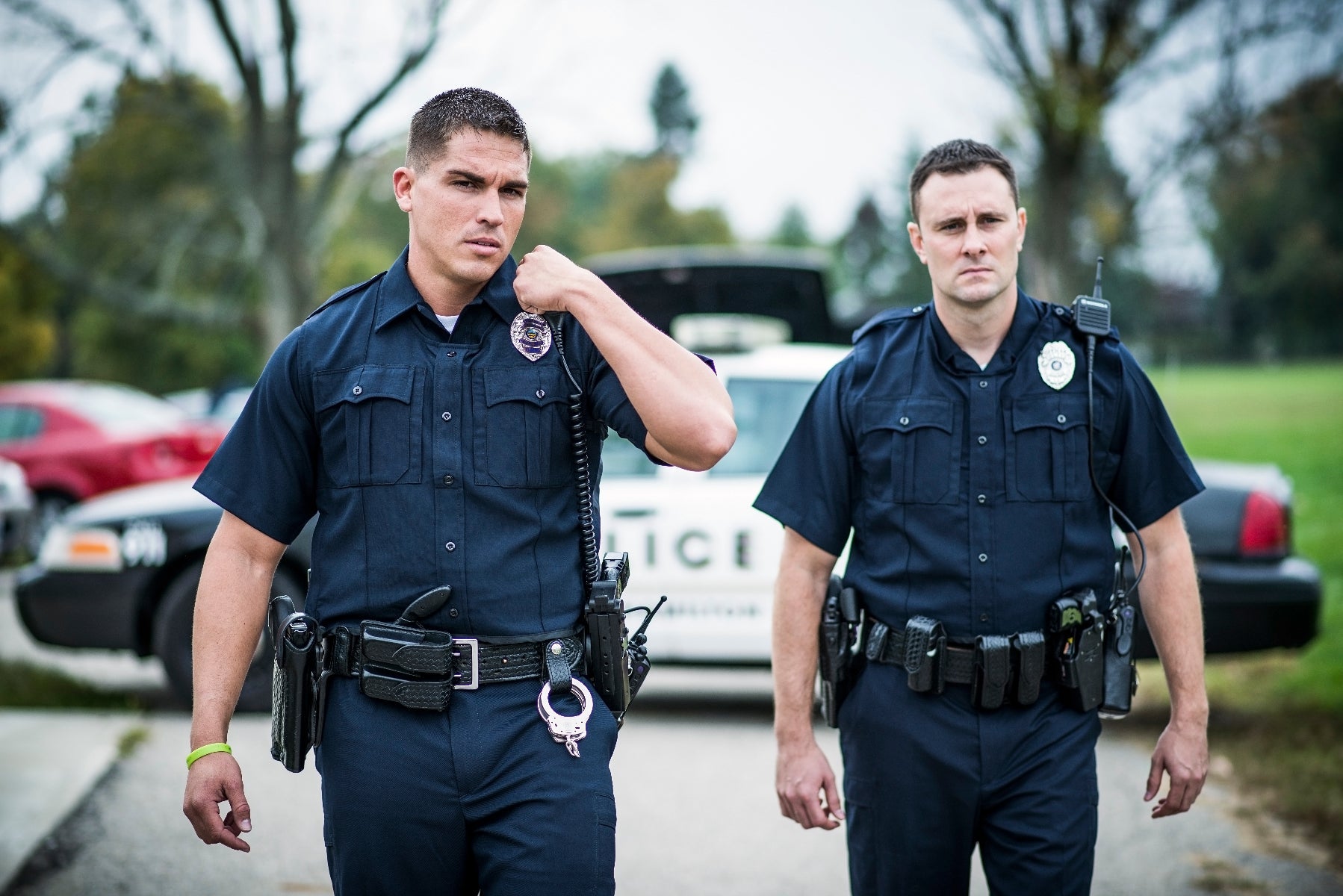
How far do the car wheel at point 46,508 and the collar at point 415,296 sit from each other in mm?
12097

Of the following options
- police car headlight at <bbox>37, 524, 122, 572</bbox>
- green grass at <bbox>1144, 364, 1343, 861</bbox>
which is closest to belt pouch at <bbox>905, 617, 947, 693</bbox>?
green grass at <bbox>1144, 364, 1343, 861</bbox>

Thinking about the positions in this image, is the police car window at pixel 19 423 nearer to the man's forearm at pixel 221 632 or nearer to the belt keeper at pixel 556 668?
the man's forearm at pixel 221 632

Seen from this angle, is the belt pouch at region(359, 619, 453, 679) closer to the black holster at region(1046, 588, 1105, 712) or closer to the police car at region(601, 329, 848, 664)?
the black holster at region(1046, 588, 1105, 712)

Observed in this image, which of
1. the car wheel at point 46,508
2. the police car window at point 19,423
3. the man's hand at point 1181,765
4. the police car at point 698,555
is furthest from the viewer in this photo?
the police car window at point 19,423

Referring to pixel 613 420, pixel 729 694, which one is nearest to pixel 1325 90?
pixel 729 694

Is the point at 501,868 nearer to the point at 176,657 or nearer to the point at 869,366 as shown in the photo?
the point at 869,366

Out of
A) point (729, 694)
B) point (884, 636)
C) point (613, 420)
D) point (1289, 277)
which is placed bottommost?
point (729, 694)

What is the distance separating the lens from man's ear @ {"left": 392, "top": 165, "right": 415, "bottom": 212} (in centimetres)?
271

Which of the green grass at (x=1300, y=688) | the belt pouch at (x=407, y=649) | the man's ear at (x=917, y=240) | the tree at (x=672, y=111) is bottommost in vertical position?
the green grass at (x=1300, y=688)

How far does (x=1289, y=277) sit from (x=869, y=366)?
2281 inches

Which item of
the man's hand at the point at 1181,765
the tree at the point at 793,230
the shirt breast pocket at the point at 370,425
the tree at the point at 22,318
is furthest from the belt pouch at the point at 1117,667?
the tree at the point at 793,230

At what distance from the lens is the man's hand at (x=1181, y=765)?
2.99 metres

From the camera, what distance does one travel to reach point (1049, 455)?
3.03 metres

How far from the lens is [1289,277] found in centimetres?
5541
